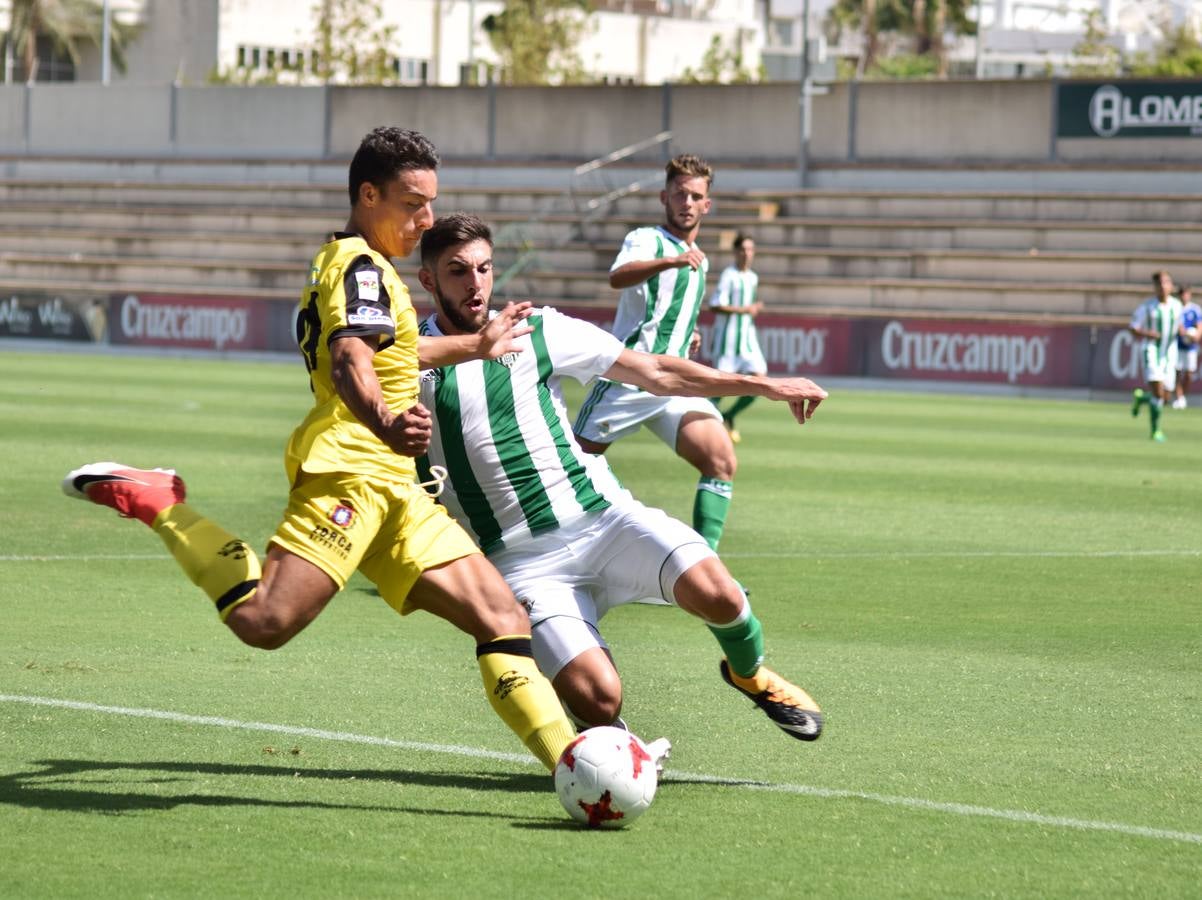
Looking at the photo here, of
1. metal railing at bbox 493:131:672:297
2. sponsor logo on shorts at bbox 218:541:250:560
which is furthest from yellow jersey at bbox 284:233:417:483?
metal railing at bbox 493:131:672:297

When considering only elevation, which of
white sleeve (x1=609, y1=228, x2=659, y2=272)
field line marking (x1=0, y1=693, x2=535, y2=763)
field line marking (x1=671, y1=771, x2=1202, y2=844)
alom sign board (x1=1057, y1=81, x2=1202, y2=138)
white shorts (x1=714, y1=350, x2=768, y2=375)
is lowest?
white shorts (x1=714, y1=350, x2=768, y2=375)

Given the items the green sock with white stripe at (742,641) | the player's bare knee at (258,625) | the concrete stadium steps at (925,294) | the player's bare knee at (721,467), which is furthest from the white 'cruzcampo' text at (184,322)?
the player's bare knee at (258,625)

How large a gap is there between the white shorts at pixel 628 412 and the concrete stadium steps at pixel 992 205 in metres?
24.4

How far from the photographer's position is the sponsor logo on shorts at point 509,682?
557cm

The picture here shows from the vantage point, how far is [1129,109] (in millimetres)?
35094

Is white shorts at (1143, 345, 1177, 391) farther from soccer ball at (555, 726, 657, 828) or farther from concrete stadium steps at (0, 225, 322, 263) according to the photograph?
concrete stadium steps at (0, 225, 322, 263)

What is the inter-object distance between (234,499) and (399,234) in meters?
8.36

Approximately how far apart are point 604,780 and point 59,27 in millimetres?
69722

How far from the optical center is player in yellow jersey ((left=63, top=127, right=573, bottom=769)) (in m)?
5.48

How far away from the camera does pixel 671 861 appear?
509 cm

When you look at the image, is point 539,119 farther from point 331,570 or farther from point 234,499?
point 331,570

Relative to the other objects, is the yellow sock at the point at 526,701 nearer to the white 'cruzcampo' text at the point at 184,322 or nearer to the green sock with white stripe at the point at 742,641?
the green sock with white stripe at the point at 742,641

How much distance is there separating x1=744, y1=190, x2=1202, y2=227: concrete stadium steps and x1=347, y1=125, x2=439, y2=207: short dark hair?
95.6 ft

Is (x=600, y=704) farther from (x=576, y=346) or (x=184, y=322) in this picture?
(x=184, y=322)
